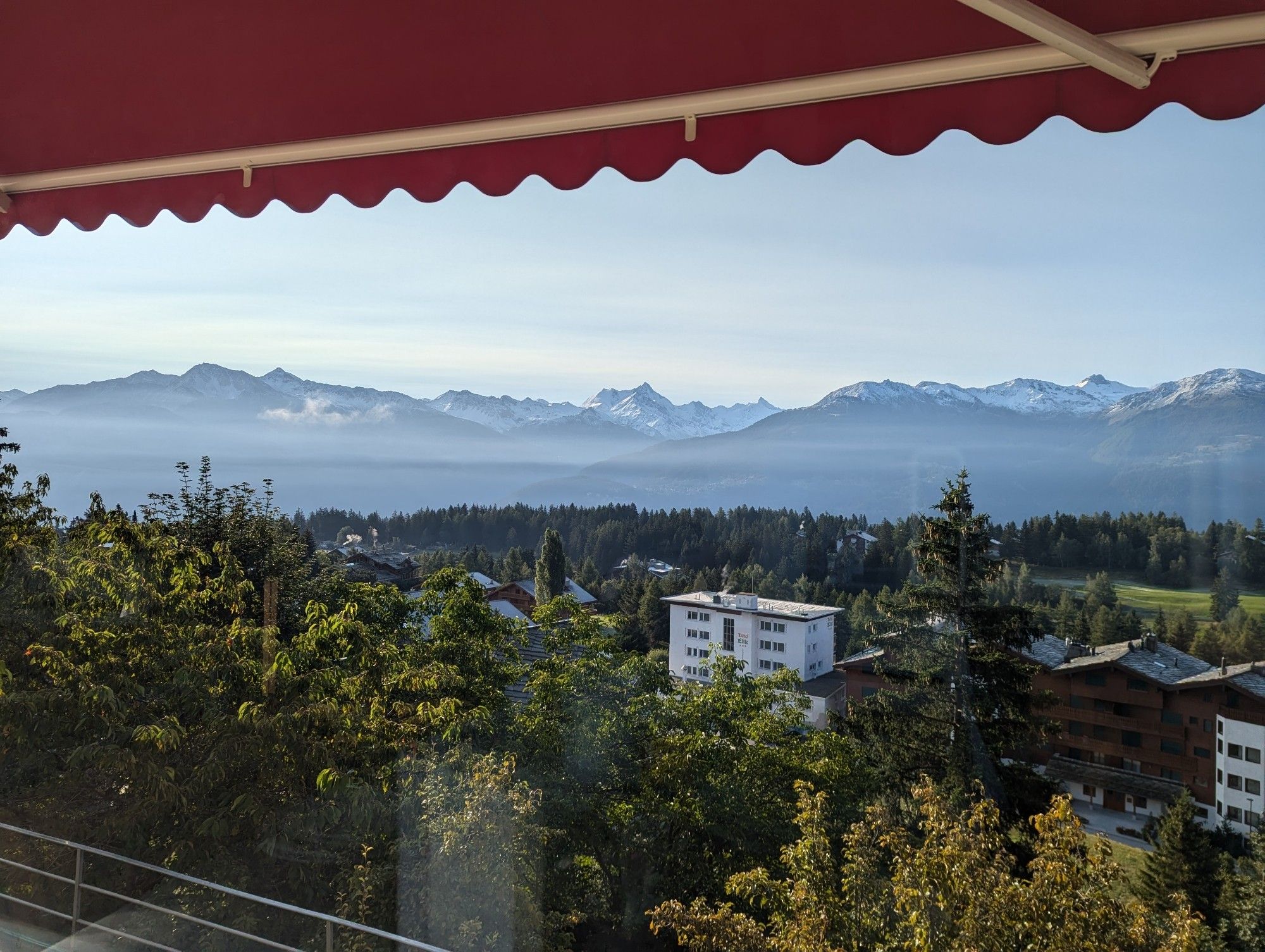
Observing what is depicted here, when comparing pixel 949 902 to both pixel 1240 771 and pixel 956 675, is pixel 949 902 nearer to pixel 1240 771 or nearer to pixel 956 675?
pixel 1240 771

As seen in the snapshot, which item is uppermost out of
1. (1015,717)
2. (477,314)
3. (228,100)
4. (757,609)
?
(477,314)

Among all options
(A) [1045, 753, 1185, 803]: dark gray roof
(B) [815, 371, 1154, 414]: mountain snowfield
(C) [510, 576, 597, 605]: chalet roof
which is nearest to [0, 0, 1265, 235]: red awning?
(C) [510, 576, 597, 605]: chalet roof

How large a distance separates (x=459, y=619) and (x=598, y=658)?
4.79ft

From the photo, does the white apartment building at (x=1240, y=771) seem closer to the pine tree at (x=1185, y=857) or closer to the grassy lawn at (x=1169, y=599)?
the pine tree at (x=1185, y=857)

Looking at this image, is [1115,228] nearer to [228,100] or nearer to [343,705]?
[343,705]

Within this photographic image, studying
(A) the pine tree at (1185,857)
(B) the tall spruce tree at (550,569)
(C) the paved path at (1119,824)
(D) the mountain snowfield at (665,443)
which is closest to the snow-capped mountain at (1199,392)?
(D) the mountain snowfield at (665,443)

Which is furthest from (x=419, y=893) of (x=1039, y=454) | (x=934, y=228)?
(x=934, y=228)

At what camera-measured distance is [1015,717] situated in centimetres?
795

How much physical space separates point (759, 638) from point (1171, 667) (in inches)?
154

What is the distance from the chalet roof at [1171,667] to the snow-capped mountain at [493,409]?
12210mm

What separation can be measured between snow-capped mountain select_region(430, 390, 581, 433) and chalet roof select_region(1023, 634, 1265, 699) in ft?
40.1

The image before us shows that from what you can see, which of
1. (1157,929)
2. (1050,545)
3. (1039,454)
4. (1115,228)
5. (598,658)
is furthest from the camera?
(1115,228)

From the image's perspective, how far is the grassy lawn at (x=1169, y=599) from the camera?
18.3 feet

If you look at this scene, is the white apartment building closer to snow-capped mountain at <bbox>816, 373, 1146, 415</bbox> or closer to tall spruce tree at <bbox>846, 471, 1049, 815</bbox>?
tall spruce tree at <bbox>846, 471, 1049, 815</bbox>
